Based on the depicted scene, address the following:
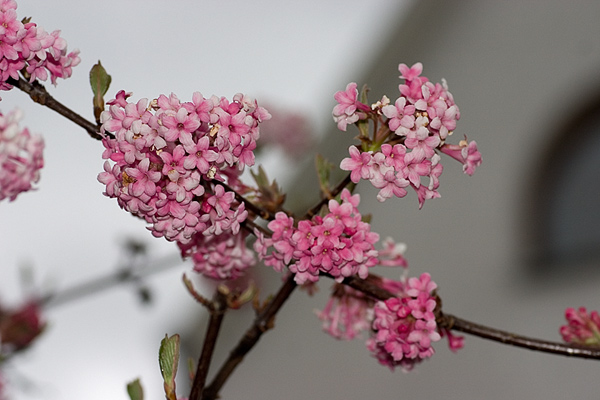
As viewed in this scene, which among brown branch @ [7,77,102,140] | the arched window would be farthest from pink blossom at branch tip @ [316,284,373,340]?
the arched window

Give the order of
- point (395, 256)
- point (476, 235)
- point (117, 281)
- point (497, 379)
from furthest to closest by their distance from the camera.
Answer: point (476, 235)
point (497, 379)
point (117, 281)
point (395, 256)

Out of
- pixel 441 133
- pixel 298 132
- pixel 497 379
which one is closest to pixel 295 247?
pixel 441 133

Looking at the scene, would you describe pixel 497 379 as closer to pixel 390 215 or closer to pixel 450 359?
pixel 450 359

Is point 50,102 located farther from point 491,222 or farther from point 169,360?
point 491,222

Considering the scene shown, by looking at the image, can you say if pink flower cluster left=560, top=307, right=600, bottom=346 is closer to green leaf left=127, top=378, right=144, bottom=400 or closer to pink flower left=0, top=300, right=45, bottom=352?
green leaf left=127, top=378, right=144, bottom=400

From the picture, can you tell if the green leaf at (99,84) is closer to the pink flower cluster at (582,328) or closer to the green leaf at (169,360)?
the green leaf at (169,360)

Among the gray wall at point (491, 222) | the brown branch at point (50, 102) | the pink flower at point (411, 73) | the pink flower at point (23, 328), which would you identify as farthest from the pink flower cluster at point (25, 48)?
the gray wall at point (491, 222)
